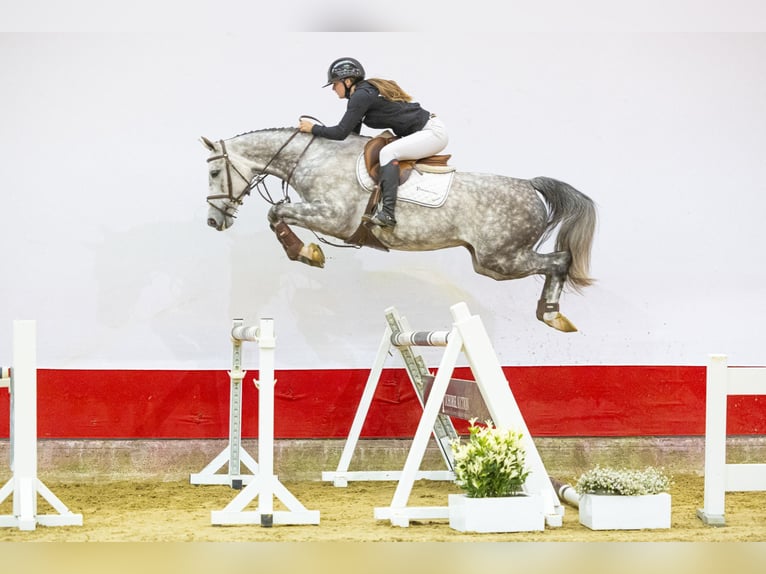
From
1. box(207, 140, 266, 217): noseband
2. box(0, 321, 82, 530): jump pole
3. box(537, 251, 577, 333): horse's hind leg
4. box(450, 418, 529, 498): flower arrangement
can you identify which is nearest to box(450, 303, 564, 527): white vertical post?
box(450, 418, 529, 498): flower arrangement

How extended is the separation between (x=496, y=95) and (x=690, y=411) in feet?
7.52

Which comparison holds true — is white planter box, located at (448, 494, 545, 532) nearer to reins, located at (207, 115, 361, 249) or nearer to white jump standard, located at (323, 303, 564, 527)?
white jump standard, located at (323, 303, 564, 527)

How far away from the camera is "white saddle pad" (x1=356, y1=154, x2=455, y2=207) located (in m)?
5.96

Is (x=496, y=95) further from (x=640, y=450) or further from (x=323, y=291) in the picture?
(x=640, y=450)

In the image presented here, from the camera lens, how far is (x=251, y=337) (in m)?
5.47

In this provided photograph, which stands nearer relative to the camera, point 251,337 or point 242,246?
point 251,337

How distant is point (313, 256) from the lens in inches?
236

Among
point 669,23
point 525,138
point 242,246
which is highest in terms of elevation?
point 669,23

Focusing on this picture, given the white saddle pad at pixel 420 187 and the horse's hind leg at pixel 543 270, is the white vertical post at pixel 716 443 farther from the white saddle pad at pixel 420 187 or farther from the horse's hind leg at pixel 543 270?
the white saddle pad at pixel 420 187

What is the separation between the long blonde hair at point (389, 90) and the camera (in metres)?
5.87

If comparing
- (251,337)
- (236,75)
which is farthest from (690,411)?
(236,75)

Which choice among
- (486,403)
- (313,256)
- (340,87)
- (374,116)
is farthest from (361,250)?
(486,403)

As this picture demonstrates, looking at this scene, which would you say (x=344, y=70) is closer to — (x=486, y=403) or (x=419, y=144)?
(x=419, y=144)

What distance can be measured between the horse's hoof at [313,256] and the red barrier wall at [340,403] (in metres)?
0.79
